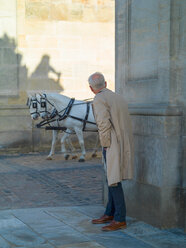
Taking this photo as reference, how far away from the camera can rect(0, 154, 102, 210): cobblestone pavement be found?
6788mm

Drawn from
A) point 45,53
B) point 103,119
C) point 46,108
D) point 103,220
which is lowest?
point 103,220

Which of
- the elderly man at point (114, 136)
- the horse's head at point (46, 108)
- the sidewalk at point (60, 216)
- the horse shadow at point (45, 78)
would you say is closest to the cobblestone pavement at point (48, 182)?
the sidewalk at point (60, 216)

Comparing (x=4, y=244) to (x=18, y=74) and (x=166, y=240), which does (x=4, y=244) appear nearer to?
(x=166, y=240)

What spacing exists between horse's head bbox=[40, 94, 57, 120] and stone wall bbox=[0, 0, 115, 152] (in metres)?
3.01

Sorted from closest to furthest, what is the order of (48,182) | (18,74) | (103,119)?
(103,119) → (48,182) → (18,74)

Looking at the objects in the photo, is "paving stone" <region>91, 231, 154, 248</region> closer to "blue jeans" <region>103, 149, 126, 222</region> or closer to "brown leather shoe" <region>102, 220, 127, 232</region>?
"brown leather shoe" <region>102, 220, 127, 232</region>

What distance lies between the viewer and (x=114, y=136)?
474 cm

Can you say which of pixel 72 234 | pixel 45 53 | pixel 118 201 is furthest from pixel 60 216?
pixel 45 53

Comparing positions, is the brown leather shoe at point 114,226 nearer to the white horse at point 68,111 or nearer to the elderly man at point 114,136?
the elderly man at point 114,136

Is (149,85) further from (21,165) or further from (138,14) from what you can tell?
(21,165)

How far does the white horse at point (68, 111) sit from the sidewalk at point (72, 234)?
584 centimetres

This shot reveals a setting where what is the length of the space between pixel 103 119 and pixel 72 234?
134cm

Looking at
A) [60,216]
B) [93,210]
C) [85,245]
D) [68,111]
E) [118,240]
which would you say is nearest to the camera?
[85,245]

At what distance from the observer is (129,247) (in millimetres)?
4270
